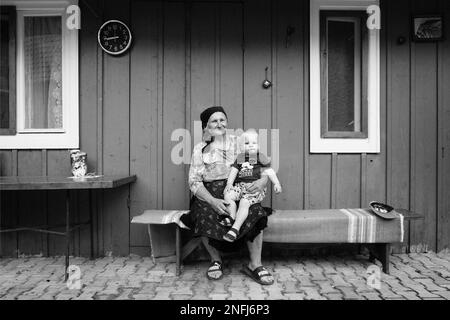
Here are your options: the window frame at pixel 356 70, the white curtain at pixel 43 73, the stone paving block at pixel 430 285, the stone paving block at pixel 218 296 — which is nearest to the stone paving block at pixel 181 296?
the stone paving block at pixel 218 296

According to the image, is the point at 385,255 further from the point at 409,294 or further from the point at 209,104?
the point at 209,104

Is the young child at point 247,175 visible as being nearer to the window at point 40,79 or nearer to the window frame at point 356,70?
the window frame at point 356,70

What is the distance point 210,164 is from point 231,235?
78 cm

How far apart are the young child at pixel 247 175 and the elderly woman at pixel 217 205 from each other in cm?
6

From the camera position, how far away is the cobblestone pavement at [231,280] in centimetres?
278

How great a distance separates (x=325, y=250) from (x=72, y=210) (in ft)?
9.24

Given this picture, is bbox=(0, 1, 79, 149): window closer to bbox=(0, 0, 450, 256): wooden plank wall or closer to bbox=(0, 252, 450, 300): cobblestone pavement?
bbox=(0, 0, 450, 256): wooden plank wall

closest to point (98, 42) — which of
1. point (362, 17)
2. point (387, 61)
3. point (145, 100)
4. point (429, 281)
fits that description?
point (145, 100)

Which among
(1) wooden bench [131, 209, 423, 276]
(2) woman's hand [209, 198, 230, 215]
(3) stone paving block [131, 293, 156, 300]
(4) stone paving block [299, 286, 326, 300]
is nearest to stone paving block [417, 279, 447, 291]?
(1) wooden bench [131, 209, 423, 276]

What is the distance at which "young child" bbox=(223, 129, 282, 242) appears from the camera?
3.13 m

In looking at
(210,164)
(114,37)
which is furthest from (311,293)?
(114,37)

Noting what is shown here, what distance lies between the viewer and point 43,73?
3.84 metres

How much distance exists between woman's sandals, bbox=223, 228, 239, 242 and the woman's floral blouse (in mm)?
610

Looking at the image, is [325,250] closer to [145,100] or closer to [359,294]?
[359,294]
